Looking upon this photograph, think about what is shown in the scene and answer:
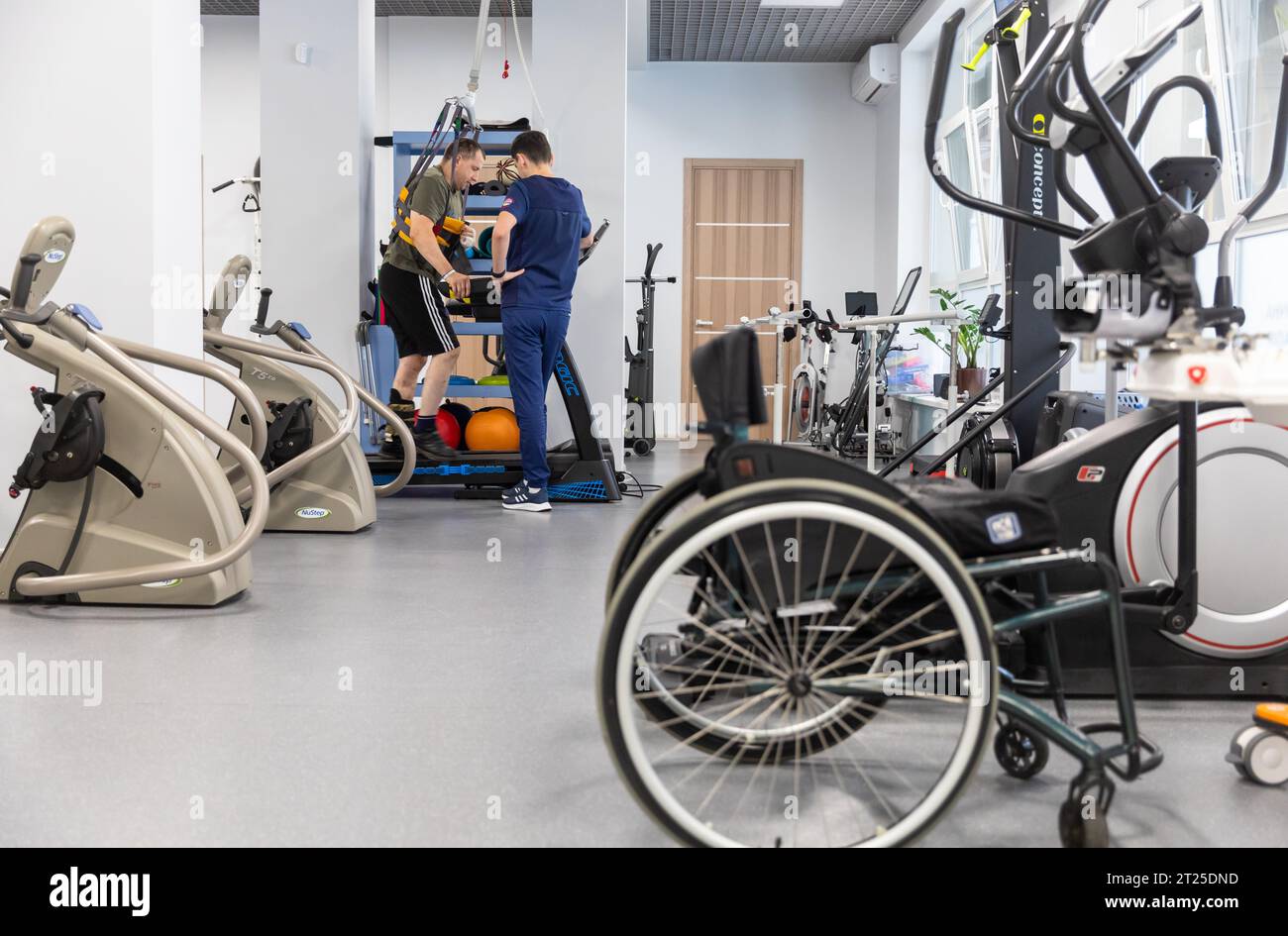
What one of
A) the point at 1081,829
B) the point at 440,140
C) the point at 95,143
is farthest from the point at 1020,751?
the point at 440,140

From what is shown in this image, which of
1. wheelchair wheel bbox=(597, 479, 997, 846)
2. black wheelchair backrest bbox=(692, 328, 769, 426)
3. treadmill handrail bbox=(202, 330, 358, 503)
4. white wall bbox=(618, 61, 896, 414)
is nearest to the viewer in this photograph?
wheelchair wheel bbox=(597, 479, 997, 846)

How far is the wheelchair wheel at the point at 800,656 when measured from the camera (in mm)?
1506

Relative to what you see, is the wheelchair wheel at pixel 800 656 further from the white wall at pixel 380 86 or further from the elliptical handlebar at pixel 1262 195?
the white wall at pixel 380 86

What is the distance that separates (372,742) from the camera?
7.09ft

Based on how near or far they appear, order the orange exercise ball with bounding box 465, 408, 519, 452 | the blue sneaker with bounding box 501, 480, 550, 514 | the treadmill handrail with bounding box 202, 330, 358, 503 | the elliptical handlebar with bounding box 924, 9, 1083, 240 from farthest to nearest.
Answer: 1. the orange exercise ball with bounding box 465, 408, 519, 452
2. the blue sneaker with bounding box 501, 480, 550, 514
3. the treadmill handrail with bounding box 202, 330, 358, 503
4. the elliptical handlebar with bounding box 924, 9, 1083, 240

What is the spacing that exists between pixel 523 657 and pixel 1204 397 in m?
1.73

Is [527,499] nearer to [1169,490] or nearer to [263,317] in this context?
[263,317]

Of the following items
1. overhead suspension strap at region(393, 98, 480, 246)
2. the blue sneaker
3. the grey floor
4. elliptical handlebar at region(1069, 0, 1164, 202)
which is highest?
overhead suspension strap at region(393, 98, 480, 246)

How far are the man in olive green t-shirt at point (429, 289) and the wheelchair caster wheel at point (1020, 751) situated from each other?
4.27 meters

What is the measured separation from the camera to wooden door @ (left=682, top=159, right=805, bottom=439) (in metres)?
11.1

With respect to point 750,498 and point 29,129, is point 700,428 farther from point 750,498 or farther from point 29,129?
point 29,129

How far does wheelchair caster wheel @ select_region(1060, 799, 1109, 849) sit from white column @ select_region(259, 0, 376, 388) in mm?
5471

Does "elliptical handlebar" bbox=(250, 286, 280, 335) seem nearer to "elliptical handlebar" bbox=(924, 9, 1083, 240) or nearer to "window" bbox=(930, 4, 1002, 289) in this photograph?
"elliptical handlebar" bbox=(924, 9, 1083, 240)

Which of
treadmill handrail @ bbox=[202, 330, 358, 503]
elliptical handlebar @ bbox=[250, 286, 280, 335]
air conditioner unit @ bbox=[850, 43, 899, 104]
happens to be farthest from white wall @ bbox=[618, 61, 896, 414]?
treadmill handrail @ bbox=[202, 330, 358, 503]
